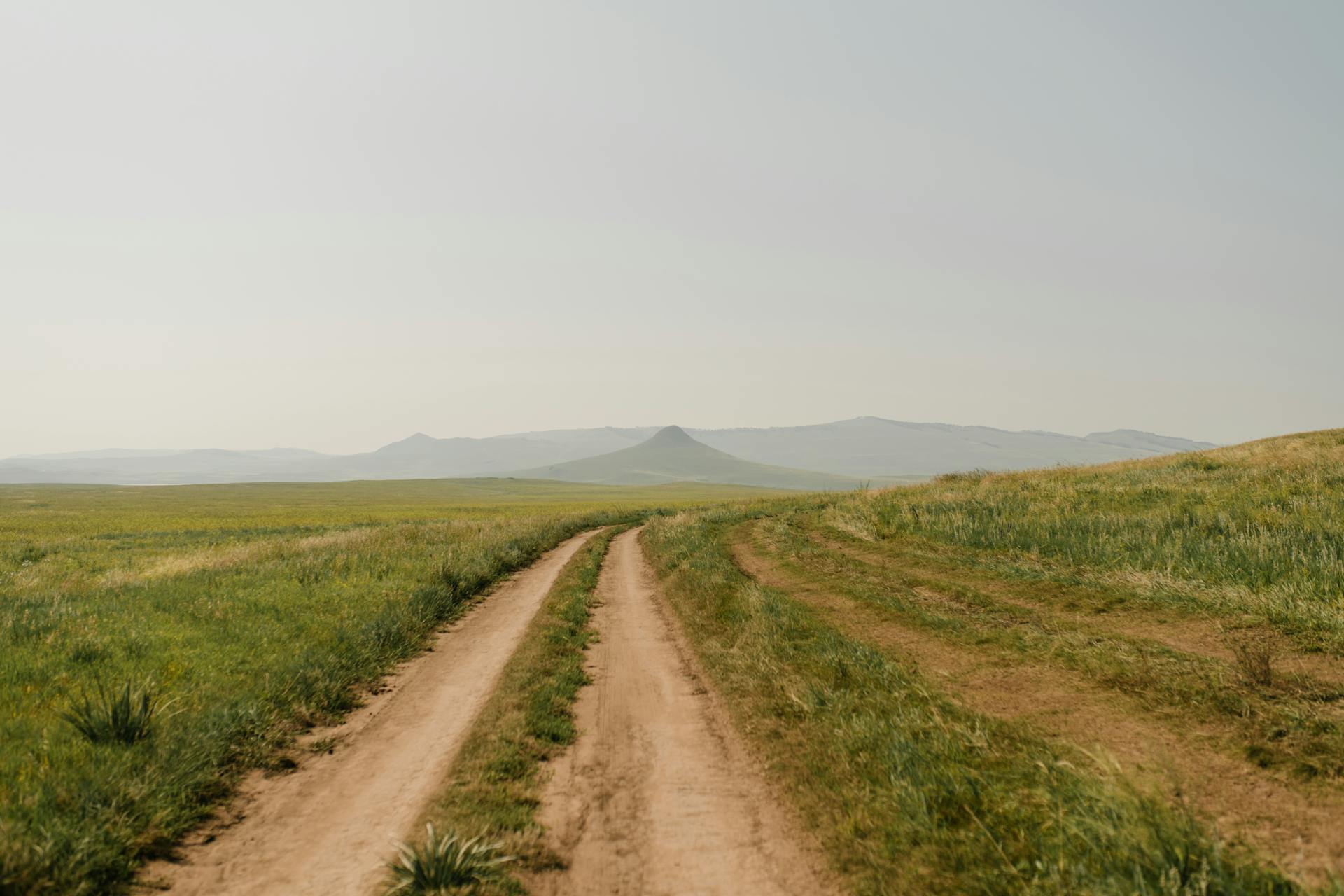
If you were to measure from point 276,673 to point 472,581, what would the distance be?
1004cm

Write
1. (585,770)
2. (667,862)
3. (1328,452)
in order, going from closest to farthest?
(667,862) < (585,770) < (1328,452)

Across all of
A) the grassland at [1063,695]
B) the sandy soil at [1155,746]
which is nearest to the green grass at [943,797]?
the grassland at [1063,695]

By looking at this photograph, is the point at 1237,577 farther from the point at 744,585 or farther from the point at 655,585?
the point at 655,585

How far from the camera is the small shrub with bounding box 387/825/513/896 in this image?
18.4 ft

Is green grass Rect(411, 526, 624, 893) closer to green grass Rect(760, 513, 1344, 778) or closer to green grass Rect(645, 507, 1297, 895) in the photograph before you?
green grass Rect(645, 507, 1297, 895)

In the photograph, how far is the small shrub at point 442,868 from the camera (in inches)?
221

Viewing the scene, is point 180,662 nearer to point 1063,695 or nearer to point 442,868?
point 442,868

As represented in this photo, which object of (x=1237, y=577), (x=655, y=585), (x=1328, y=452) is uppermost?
(x=1328, y=452)

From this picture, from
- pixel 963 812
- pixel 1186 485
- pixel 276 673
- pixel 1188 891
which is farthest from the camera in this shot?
pixel 1186 485

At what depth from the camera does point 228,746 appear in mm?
8664

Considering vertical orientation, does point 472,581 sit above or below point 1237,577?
below

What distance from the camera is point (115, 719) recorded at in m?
8.57

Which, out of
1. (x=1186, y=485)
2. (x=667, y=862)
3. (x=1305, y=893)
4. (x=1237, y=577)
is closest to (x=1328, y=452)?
(x=1186, y=485)

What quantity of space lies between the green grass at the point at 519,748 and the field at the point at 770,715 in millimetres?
49
